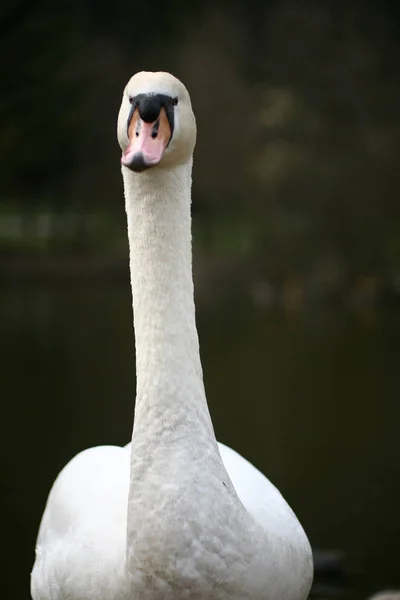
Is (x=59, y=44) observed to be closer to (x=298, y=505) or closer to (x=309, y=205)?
(x=309, y=205)

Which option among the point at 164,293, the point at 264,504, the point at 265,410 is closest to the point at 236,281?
the point at 265,410

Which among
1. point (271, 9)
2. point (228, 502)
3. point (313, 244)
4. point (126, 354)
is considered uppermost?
point (271, 9)

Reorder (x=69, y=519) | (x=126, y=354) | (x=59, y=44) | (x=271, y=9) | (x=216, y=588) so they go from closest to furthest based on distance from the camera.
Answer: (x=216, y=588) < (x=69, y=519) < (x=126, y=354) < (x=59, y=44) < (x=271, y=9)

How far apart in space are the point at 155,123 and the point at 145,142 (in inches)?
1.7

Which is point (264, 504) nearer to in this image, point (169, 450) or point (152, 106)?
point (169, 450)

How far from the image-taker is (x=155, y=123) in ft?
4.55

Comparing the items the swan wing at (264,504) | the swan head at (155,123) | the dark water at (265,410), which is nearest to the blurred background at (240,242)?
the dark water at (265,410)

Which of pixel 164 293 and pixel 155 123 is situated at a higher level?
pixel 155 123

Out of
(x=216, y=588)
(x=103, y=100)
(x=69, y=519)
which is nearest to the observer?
(x=216, y=588)

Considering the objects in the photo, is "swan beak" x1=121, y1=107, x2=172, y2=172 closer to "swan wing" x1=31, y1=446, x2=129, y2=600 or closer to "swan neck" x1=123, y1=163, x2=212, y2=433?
"swan neck" x1=123, y1=163, x2=212, y2=433

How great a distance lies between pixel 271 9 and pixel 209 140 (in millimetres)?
2185

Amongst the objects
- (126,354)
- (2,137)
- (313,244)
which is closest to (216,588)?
(126,354)

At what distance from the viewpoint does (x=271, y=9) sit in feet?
46.0

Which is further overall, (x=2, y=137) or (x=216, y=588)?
(x=2, y=137)
